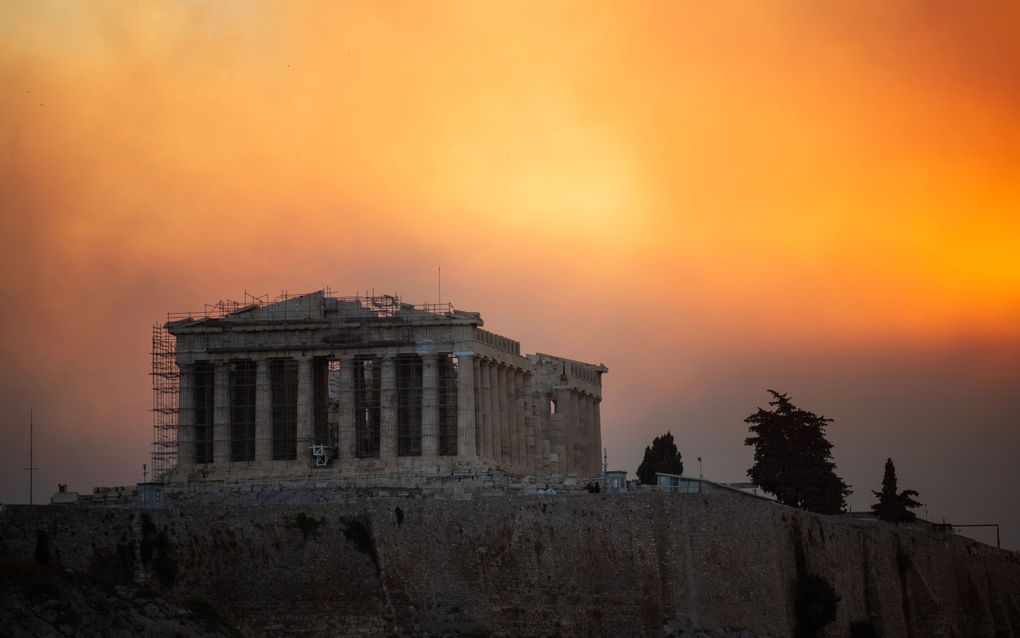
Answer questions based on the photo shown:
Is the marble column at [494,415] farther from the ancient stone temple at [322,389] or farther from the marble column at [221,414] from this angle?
the marble column at [221,414]

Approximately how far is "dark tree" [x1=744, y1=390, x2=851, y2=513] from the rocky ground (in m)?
32.1

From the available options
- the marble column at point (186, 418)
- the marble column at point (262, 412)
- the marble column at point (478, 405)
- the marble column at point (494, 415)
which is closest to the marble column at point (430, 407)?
the marble column at point (478, 405)

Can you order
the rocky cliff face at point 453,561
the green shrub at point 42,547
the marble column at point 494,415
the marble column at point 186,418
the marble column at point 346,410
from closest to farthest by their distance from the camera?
the green shrub at point 42,547, the rocky cliff face at point 453,561, the marble column at point 346,410, the marble column at point 186,418, the marble column at point 494,415

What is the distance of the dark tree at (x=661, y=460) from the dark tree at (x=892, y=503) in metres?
11.5

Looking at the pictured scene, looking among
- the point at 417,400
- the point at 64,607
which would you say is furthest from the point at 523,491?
the point at 64,607

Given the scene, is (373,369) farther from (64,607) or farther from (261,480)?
(64,607)

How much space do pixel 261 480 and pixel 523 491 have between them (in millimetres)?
13972

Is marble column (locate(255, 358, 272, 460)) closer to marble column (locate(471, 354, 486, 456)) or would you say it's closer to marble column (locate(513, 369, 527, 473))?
marble column (locate(471, 354, 486, 456))

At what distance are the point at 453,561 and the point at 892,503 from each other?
33178 mm

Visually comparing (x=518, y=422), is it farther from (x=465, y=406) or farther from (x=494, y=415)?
(x=465, y=406)

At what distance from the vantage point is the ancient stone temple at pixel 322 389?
318 ft

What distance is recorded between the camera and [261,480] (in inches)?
3762

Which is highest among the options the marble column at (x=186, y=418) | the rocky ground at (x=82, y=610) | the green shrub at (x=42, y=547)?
the marble column at (x=186, y=418)

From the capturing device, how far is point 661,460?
118 meters
